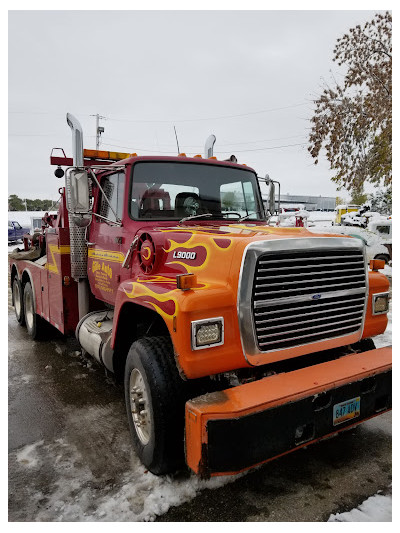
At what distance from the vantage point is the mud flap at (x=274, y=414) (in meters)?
2.39

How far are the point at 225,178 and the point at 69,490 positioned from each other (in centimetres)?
313

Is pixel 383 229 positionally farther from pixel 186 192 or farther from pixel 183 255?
pixel 183 255

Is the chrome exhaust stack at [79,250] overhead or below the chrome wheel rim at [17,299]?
overhead

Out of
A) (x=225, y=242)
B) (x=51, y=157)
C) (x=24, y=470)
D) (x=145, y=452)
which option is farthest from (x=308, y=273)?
(x=51, y=157)

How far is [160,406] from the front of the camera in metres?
2.75

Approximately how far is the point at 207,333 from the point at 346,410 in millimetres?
1156

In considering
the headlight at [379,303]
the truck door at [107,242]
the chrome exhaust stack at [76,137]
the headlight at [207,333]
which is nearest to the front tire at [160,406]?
the headlight at [207,333]

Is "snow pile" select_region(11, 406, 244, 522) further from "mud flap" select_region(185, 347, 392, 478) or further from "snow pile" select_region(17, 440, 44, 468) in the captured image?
"mud flap" select_region(185, 347, 392, 478)

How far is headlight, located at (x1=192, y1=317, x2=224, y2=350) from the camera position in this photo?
100 inches

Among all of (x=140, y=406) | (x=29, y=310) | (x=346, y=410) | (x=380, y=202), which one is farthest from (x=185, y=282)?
(x=380, y=202)

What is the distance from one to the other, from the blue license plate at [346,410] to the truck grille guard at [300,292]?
456 mm

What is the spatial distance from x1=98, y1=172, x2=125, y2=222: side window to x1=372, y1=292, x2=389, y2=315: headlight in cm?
244

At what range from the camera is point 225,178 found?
4410 mm

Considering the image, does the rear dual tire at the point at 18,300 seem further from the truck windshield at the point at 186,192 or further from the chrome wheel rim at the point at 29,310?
the truck windshield at the point at 186,192
